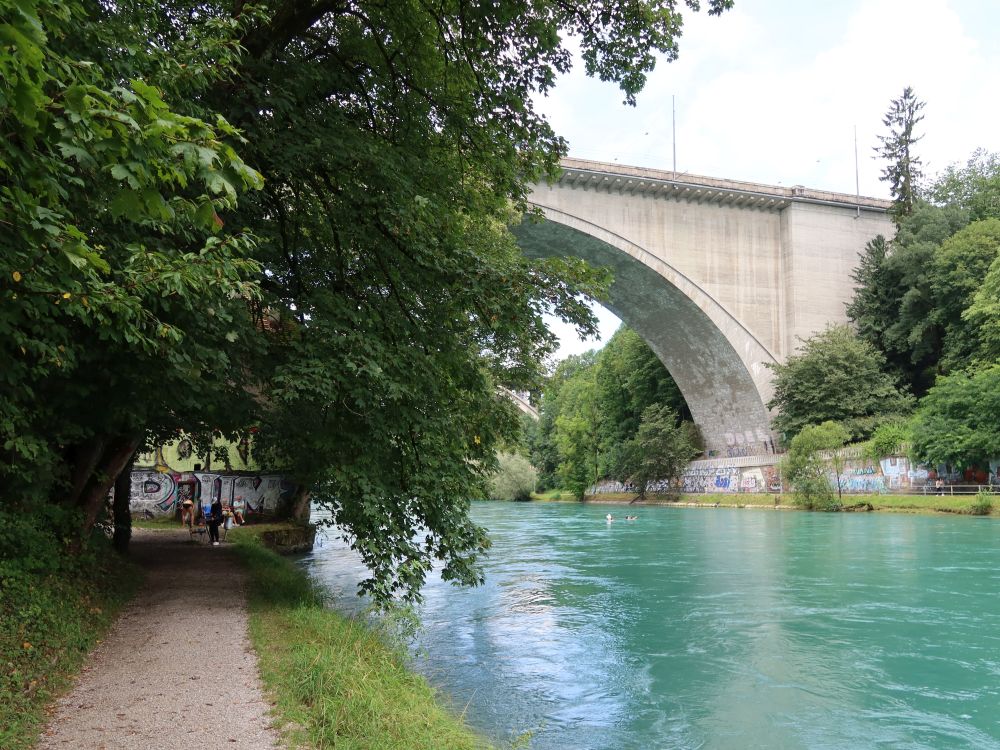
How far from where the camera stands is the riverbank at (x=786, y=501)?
90.1ft

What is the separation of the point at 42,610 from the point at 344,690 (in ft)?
9.12

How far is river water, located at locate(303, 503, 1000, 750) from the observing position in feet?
20.9

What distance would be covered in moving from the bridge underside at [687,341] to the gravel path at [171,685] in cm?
3144

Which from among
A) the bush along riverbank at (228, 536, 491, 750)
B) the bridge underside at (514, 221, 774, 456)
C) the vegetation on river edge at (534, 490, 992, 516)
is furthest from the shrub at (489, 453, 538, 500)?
the bush along riverbank at (228, 536, 491, 750)

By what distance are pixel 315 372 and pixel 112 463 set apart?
14.4 feet

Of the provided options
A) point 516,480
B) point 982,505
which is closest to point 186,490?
point 982,505

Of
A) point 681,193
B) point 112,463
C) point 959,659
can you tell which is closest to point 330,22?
A: point 112,463

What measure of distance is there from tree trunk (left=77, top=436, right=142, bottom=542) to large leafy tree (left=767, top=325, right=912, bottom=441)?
34234 mm

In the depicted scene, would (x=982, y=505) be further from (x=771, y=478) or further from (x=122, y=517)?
(x=122, y=517)

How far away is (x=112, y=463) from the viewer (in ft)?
31.0

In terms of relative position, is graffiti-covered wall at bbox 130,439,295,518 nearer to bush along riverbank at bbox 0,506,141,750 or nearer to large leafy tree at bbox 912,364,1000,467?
bush along riverbank at bbox 0,506,141,750

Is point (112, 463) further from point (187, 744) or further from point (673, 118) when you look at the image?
point (673, 118)

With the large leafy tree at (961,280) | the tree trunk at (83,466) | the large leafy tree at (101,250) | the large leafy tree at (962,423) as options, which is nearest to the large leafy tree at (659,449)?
the large leafy tree at (961,280)

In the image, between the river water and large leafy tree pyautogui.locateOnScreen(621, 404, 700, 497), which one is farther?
large leafy tree pyautogui.locateOnScreen(621, 404, 700, 497)
